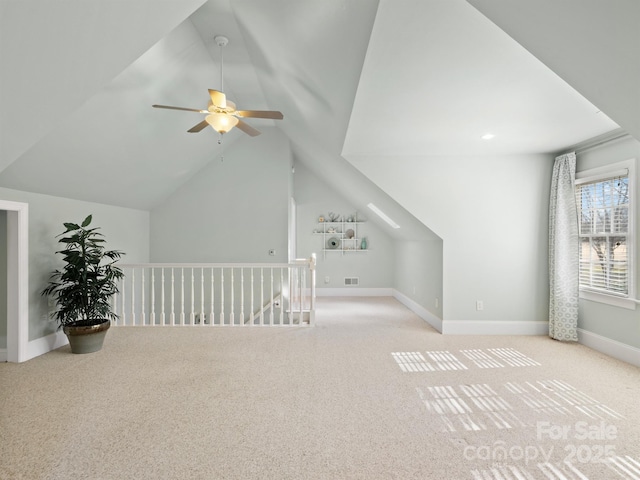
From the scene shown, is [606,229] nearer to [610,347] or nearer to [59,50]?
[610,347]

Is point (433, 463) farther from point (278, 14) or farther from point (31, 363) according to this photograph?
point (31, 363)

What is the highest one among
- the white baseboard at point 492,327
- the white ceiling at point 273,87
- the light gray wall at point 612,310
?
the white ceiling at point 273,87

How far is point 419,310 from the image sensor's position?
234 inches

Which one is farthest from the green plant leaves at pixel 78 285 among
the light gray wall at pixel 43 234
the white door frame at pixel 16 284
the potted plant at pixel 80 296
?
the white door frame at pixel 16 284

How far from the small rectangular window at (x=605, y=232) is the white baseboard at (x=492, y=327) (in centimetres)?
80

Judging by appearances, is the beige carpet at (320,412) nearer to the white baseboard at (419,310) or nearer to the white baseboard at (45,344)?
the white baseboard at (45,344)

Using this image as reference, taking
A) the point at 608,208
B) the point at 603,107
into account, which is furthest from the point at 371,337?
the point at 603,107

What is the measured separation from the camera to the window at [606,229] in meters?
3.63

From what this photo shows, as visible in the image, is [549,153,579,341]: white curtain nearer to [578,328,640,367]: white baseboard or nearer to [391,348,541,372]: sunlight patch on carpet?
[578,328,640,367]: white baseboard

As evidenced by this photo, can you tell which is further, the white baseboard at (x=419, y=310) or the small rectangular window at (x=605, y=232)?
the white baseboard at (x=419, y=310)

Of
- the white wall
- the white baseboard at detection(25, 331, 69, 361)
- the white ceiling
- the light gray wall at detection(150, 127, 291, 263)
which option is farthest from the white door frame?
the white wall

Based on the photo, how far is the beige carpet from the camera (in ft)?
6.49

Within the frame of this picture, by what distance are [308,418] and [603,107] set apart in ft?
7.89

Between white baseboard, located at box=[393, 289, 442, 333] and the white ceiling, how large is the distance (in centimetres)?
234
